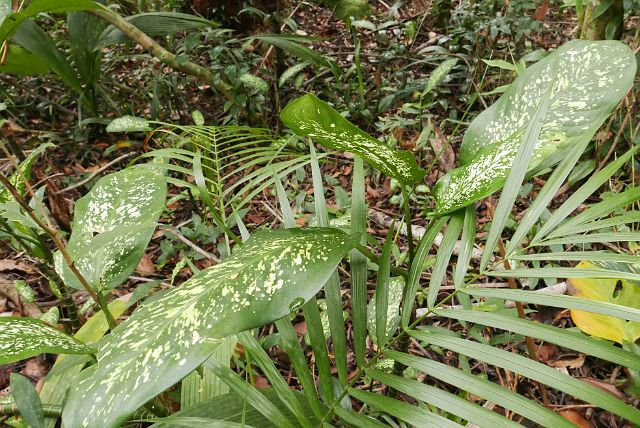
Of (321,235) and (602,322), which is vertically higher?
(321,235)

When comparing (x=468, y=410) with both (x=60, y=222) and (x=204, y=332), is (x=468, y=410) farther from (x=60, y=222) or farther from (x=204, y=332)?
(x=60, y=222)

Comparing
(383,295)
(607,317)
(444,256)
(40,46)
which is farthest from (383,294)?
(40,46)

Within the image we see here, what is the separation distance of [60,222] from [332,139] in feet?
3.28

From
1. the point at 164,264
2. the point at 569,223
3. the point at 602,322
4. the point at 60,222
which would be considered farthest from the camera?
the point at 164,264

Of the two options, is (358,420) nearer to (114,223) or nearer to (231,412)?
(231,412)

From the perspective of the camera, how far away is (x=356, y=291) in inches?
25.2

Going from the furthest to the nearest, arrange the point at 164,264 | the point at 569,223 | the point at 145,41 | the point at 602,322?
the point at 145,41, the point at 164,264, the point at 602,322, the point at 569,223

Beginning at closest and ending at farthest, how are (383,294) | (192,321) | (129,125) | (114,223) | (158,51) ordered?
(192,321)
(383,294)
(114,223)
(129,125)
(158,51)

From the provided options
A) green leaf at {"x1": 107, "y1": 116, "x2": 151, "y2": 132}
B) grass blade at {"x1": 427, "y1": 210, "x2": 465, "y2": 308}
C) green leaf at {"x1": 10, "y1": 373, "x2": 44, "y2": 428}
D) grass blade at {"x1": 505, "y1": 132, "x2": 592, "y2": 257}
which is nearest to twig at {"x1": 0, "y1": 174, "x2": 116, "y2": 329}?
green leaf at {"x1": 10, "y1": 373, "x2": 44, "y2": 428}

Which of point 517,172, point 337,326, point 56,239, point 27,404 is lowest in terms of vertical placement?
point 27,404

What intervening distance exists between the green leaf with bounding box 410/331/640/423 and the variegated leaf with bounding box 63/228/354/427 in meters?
0.17

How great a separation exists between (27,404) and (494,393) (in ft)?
2.11

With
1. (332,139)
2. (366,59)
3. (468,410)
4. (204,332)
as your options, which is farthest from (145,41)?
(468,410)

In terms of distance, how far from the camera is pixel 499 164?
61 cm
